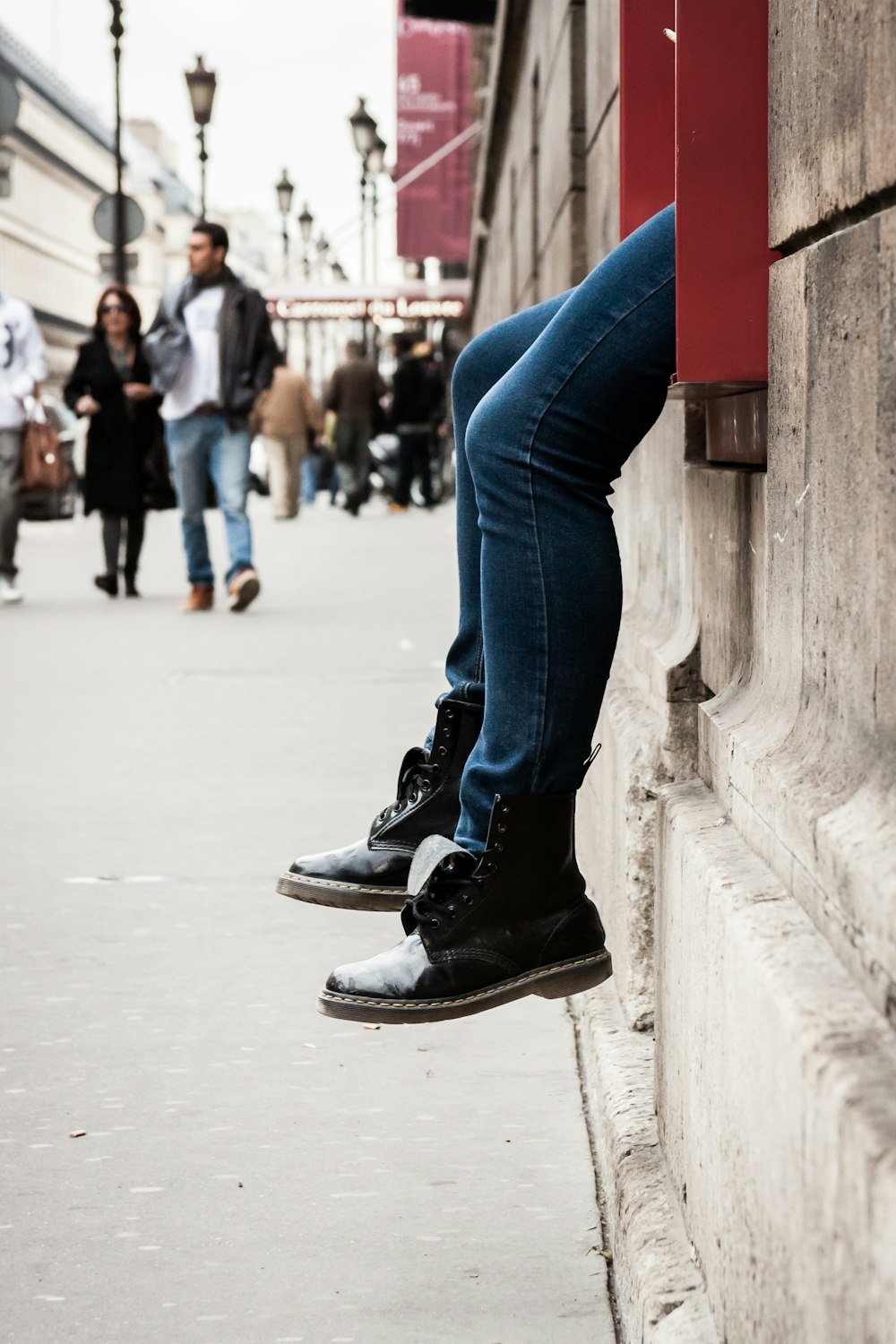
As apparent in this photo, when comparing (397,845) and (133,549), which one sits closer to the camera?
(397,845)

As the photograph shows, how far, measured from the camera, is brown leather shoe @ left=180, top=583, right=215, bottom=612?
11.0 meters

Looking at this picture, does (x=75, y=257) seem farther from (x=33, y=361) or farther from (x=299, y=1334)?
(x=299, y=1334)

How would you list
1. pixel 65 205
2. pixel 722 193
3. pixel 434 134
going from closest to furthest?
pixel 722 193 < pixel 434 134 < pixel 65 205

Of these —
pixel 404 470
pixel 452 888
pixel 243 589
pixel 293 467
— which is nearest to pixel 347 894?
pixel 452 888

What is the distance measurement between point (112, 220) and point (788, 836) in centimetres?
2042

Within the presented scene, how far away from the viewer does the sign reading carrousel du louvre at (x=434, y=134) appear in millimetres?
38625

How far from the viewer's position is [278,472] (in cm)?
2289

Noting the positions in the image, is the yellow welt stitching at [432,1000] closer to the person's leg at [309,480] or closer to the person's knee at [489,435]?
the person's knee at [489,435]

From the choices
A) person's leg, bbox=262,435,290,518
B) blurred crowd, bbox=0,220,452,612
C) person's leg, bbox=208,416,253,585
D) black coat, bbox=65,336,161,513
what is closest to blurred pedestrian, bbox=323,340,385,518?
person's leg, bbox=262,435,290,518

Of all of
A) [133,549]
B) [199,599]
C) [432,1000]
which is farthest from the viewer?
[133,549]

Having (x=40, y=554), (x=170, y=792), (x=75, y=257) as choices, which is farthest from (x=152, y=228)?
(x=170, y=792)

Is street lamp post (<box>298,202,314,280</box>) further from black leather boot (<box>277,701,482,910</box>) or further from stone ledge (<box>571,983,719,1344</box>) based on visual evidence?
stone ledge (<box>571,983,719,1344</box>)

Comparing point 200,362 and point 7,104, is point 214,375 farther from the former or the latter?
point 7,104

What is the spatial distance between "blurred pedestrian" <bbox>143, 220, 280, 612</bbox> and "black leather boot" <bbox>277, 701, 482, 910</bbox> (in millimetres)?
7659
